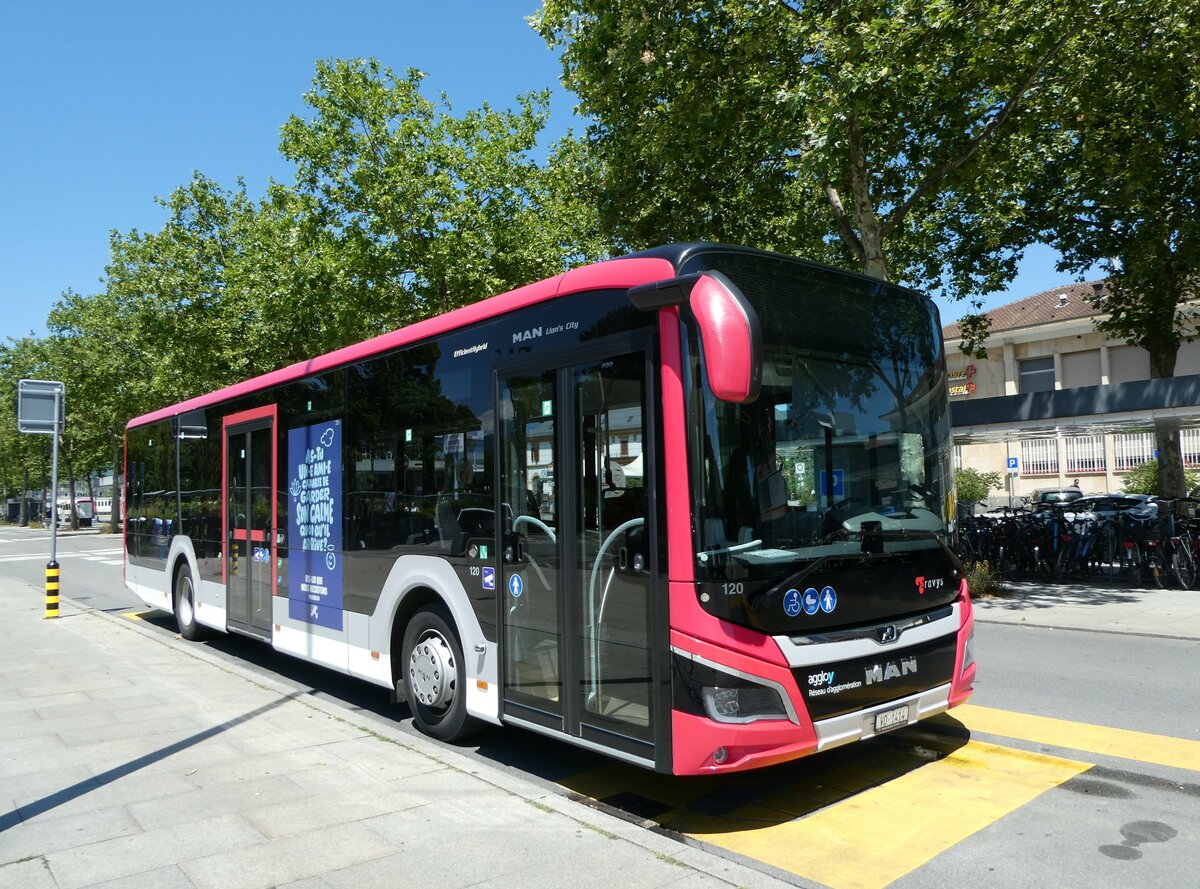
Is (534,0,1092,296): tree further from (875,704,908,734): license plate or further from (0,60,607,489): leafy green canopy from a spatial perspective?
(875,704,908,734): license plate

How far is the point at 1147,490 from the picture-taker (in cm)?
3500

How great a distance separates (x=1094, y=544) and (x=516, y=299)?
13.6m

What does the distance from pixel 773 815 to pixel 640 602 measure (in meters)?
1.43

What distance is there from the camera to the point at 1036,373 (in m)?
45.1

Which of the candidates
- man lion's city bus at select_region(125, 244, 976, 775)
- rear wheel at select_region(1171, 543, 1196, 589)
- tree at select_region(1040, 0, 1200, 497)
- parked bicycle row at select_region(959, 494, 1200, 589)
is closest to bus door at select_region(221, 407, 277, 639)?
man lion's city bus at select_region(125, 244, 976, 775)

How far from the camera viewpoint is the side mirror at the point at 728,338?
4074 millimetres

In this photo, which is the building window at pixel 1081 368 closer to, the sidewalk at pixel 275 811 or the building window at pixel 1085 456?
the building window at pixel 1085 456

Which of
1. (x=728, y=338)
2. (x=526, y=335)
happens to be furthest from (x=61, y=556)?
(x=728, y=338)

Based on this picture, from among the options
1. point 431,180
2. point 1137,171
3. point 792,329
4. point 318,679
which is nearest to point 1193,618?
point 1137,171

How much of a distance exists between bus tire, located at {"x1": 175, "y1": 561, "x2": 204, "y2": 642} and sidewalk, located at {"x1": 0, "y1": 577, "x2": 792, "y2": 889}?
337cm

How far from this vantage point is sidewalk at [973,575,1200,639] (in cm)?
1122

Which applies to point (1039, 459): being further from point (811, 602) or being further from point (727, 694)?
point (727, 694)

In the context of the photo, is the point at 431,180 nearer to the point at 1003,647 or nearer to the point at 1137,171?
the point at 1137,171

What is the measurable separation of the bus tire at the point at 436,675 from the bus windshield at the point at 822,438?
8.39ft
